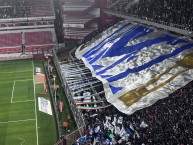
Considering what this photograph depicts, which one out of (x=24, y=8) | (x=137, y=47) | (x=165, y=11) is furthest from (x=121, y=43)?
(x=24, y=8)

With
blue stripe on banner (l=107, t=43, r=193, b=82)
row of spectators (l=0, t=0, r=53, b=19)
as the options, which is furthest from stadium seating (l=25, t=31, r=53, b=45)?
blue stripe on banner (l=107, t=43, r=193, b=82)

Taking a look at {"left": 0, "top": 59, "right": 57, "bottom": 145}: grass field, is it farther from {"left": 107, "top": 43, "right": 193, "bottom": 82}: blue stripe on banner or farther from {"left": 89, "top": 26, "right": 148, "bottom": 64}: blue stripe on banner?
{"left": 89, "top": 26, "right": 148, "bottom": 64}: blue stripe on banner

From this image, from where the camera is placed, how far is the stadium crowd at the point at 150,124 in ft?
71.8

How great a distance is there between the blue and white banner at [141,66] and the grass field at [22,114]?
5761 millimetres

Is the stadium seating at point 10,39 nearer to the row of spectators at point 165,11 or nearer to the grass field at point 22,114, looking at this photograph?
the grass field at point 22,114

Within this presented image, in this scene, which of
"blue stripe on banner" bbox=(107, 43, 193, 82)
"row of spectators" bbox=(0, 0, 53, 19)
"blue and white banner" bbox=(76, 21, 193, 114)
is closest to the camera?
"blue and white banner" bbox=(76, 21, 193, 114)

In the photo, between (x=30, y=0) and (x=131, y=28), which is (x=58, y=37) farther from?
(x=131, y=28)

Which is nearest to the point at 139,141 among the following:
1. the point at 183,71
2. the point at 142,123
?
the point at 142,123

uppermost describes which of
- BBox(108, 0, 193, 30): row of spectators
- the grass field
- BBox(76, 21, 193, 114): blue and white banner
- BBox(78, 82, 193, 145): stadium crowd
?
BBox(108, 0, 193, 30): row of spectators

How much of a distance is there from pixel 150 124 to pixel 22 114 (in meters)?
12.5

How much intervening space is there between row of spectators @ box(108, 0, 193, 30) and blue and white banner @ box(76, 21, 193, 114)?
1.40 metres

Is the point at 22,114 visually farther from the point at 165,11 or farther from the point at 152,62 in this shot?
the point at 165,11

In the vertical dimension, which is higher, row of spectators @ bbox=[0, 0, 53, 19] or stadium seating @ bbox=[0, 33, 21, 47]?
row of spectators @ bbox=[0, 0, 53, 19]

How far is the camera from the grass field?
27.0 m
